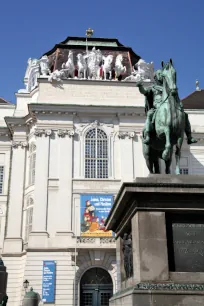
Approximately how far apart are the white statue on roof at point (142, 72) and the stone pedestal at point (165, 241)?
2513 centimetres

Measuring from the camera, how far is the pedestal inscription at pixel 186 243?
24.8 ft

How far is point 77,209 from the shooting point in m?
28.3

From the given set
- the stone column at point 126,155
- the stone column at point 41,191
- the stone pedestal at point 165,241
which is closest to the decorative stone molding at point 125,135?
the stone column at point 126,155

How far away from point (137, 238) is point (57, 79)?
83.5 ft

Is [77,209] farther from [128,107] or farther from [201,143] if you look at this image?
[201,143]

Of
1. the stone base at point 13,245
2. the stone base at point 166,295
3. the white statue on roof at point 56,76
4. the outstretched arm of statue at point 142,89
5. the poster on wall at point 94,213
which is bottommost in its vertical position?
the stone base at point 166,295

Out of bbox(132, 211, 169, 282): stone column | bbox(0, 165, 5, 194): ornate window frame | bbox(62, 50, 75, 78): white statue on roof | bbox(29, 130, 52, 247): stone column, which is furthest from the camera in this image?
A: bbox(62, 50, 75, 78): white statue on roof

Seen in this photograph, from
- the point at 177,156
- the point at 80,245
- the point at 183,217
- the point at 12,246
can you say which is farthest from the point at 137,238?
the point at 12,246

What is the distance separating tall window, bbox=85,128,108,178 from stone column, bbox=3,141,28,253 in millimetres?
4909

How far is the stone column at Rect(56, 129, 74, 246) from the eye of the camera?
89.6ft

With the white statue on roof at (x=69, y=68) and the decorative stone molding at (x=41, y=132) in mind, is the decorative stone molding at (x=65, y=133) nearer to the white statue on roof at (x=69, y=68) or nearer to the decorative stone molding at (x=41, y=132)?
the decorative stone molding at (x=41, y=132)

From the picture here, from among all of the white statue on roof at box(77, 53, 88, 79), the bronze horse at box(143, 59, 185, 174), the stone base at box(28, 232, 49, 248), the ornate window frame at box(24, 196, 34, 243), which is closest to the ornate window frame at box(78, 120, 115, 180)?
the ornate window frame at box(24, 196, 34, 243)

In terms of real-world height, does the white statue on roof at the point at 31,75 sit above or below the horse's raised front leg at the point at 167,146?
above

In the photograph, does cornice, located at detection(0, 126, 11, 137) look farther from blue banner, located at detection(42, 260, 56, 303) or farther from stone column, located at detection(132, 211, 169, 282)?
stone column, located at detection(132, 211, 169, 282)
